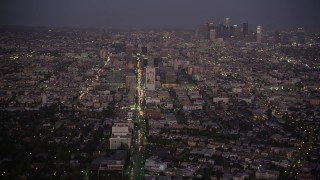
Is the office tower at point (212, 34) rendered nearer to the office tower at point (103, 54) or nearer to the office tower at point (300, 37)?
the office tower at point (300, 37)

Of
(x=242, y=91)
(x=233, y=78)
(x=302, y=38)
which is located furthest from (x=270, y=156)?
(x=302, y=38)

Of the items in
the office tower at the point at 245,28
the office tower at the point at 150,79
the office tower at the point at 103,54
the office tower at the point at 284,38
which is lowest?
the office tower at the point at 150,79

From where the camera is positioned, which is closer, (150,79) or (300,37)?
(150,79)

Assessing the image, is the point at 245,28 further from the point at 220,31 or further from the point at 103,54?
the point at 103,54

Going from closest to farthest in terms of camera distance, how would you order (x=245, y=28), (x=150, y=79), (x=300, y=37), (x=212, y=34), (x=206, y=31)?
(x=150, y=79)
(x=300, y=37)
(x=212, y=34)
(x=245, y=28)
(x=206, y=31)

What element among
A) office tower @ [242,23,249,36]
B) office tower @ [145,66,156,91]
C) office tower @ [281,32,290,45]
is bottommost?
office tower @ [145,66,156,91]

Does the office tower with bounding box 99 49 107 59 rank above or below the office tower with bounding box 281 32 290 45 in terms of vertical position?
below

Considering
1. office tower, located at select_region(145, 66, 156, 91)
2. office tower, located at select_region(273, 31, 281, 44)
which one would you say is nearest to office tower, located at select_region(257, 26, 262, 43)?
office tower, located at select_region(273, 31, 281, 44)

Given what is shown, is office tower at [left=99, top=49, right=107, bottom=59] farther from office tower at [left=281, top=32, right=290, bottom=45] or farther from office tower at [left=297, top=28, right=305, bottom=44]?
office tower at [left=281, top=32, right=290, bottom=45]

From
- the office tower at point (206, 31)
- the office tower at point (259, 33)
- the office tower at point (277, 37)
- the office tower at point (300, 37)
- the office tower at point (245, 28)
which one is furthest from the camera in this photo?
the office tower at point (206, 31)

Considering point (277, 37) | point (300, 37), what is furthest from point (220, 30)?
point (300, 37)

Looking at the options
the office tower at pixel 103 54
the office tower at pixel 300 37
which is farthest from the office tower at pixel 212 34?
the office tower at pixel 103 54
